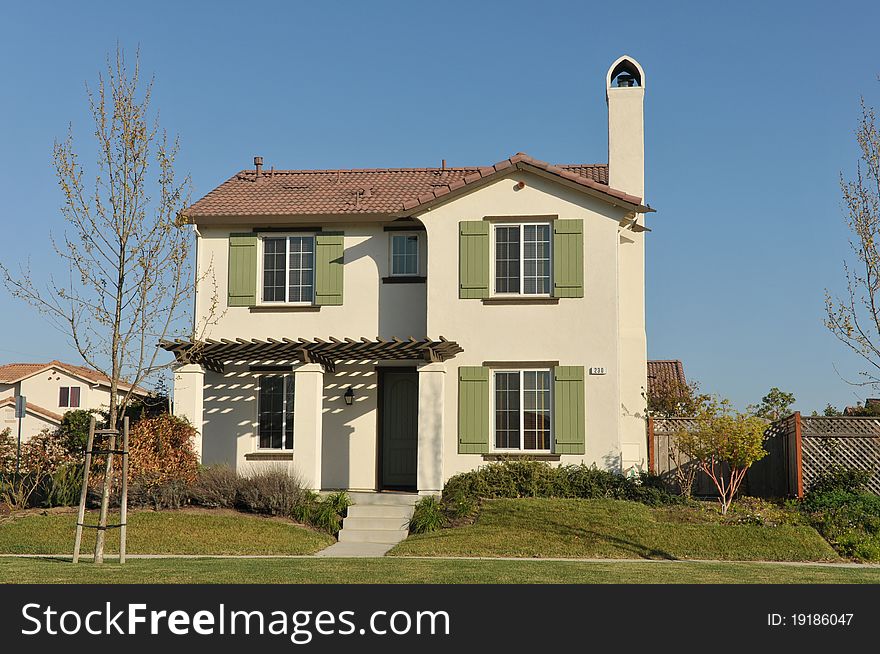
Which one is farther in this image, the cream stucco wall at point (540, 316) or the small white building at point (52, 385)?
the small white building at point (52, 385)

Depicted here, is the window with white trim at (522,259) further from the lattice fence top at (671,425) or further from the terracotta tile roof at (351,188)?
the lattice fence top at (671,425)

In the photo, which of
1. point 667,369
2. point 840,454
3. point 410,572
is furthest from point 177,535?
point 667,369

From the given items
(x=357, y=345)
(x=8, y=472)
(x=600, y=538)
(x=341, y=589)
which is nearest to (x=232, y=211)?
(x=357, y=345)

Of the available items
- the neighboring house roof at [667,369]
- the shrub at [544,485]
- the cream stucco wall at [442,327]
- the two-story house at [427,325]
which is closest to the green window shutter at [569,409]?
the two-story house at [427,325]

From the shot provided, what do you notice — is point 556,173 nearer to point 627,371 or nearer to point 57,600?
point 627,371

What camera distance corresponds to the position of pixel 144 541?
1628cm

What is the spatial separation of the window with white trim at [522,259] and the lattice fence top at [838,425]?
5.55 meters

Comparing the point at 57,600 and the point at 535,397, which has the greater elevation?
the point at 535,397

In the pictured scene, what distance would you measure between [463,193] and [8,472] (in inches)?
409

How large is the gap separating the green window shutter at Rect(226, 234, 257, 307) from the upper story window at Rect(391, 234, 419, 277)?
295cm

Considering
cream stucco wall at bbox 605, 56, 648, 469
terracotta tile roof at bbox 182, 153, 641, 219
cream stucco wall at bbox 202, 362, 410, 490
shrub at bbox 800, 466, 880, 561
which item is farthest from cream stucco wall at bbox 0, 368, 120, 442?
shrub at bbox 800, 466, 880, 561

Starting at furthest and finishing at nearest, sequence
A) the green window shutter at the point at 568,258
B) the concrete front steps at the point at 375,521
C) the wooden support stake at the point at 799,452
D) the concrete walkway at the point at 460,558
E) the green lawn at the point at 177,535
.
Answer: the green window shutter at the point at 568,258 < the wooden support stake at the point at 799,452 < the concrete front steps at the point at 375,521 < the green lawn at the point at 177,535 < the concrete walkway at the point at 460,558

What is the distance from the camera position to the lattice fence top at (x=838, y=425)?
63.2 feet

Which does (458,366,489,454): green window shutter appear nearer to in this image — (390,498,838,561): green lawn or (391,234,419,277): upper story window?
(390,498,838,561): green lawn
